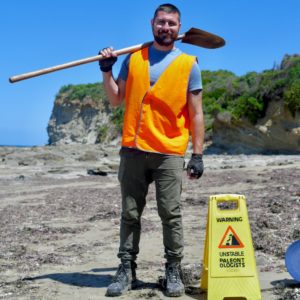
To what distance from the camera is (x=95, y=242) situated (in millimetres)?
6570

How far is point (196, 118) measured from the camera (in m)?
4.42

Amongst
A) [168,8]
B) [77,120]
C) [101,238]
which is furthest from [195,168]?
[77,120]

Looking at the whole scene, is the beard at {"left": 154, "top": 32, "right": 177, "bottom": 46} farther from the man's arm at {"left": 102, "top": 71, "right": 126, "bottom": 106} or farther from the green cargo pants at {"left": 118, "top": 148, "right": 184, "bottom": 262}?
the green cargo pants at {"left": 118, "top": 148, "right": 184, "bottom": 262}

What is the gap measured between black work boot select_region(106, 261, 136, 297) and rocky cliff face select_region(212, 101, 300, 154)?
20747 mm

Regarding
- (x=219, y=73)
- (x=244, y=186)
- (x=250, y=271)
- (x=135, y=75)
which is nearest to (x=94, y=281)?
(x=250, y=271)

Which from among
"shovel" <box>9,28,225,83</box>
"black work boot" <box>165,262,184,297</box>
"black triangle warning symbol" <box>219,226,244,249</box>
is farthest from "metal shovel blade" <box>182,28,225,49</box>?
"black work boot" <box>165,262,184,297</box>

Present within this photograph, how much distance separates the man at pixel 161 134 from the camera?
14.2ft

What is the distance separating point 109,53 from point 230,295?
2.13 m

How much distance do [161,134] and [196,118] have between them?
0.32 meters

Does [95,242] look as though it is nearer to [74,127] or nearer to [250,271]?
[250,271]

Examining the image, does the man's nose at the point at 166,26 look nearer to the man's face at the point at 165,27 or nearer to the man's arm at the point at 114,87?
the man's face at the point at 165,27

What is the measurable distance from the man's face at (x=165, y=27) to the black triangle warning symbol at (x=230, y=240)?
5.15ft

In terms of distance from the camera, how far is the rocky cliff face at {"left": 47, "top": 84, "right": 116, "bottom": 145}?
6425cm

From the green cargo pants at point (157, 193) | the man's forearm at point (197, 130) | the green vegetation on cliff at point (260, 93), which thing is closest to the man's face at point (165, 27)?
the man's forearm at point (197, 130)
